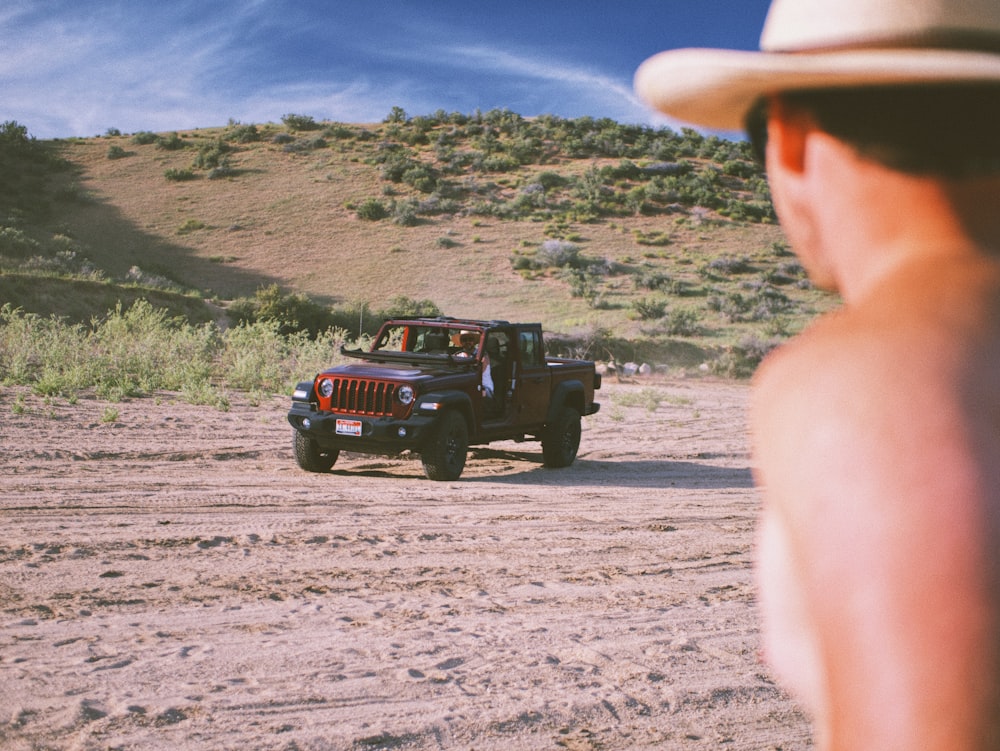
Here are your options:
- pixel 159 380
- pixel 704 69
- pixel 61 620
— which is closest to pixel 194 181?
pixel 159 380

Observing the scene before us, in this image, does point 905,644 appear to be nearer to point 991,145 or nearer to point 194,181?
point 991,145

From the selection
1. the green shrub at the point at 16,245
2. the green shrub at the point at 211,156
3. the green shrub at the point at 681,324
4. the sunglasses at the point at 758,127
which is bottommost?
the sunglasses at the point at 758,127

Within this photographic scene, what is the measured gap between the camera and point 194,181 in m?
65.4

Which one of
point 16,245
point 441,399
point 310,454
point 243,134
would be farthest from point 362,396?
point 243,134

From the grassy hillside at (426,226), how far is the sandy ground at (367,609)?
22.4m

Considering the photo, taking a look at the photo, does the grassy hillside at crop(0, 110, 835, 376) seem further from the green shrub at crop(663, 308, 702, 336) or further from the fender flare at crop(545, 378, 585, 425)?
the fender flare at crop(545, 378, 585, 425)

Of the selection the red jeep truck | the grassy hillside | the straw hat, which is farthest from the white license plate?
the grassy hillside

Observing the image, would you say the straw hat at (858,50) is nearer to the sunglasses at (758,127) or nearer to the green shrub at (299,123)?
the sunglasses at (758,127)

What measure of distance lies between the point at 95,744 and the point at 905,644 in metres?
4.15

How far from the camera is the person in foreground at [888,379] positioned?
657mm

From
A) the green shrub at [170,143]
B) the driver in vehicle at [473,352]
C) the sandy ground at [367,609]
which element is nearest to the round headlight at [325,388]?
the sandy ground at [367,609]

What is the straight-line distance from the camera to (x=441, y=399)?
10852 millimetres

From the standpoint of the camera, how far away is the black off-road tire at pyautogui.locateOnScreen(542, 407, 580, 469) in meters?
12.8

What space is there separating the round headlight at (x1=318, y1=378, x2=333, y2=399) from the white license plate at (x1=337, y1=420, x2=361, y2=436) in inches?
16.6
